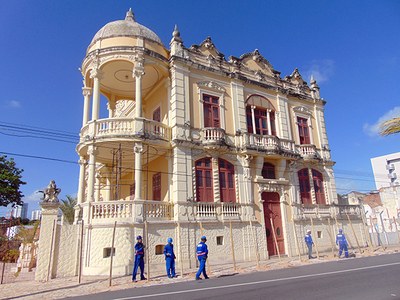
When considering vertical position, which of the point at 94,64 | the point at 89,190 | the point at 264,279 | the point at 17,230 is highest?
the point at 94,64

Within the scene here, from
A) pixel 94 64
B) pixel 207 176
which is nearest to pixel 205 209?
pixel 207 176

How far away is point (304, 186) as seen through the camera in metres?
22.3

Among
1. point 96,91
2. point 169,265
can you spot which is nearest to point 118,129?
point 96,91

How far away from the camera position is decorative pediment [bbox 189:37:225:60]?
20148 millimetres

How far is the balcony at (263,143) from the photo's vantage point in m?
19.7

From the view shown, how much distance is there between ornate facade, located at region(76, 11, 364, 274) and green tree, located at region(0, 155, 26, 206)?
915 cm

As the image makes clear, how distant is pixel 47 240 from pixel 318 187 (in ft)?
59.8

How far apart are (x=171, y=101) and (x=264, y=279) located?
435 inches

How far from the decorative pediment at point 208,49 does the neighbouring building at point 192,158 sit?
0.23 ft

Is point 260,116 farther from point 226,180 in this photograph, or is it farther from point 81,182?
point 81,182

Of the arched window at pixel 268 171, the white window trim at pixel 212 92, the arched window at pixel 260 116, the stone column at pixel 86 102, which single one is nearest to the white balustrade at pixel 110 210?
the stone column at pixel 86 102

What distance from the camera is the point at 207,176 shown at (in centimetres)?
1806

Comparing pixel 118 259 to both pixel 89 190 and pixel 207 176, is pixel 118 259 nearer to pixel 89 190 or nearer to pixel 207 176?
pixel 89 190

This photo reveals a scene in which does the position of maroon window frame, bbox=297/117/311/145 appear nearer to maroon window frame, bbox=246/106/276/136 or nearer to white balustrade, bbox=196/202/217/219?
maroon window frame, bbox=246/106/276/136
